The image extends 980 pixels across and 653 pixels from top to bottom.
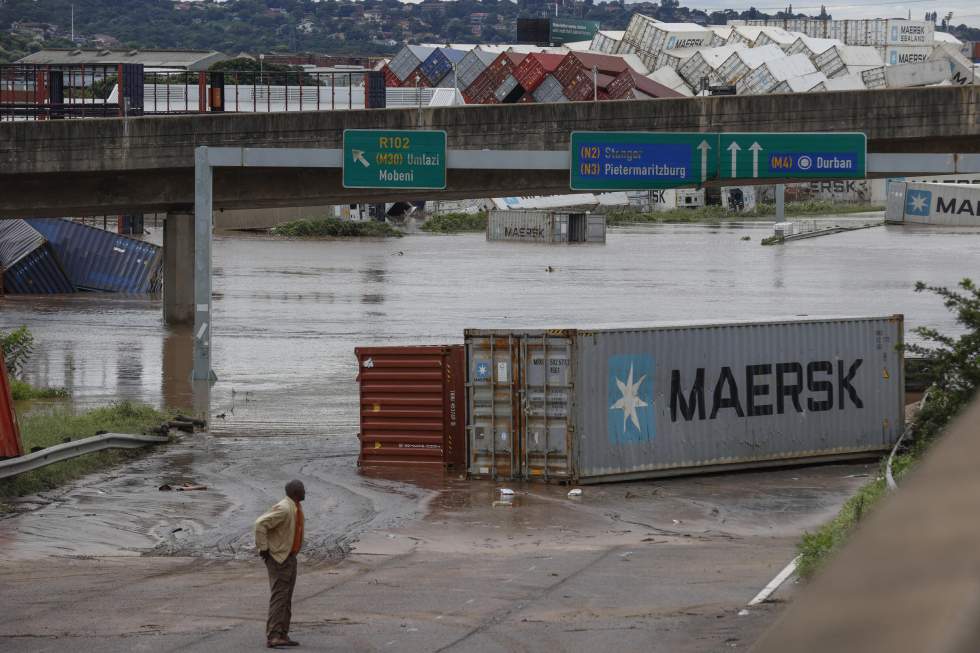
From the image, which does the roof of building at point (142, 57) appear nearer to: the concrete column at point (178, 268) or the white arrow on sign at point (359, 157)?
the concrete column at point (178, 268)

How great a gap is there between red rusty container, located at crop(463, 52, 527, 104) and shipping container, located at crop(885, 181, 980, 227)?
248 feet

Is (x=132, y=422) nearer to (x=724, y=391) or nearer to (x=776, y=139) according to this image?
(x=724, y=391)

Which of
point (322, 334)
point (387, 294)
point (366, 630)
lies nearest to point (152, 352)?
point (322, 334)

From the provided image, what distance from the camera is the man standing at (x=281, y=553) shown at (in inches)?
443

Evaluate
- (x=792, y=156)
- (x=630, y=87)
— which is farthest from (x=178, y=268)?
(x=630, y=87)

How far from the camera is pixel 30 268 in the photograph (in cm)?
5631

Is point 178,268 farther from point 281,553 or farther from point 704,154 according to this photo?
point 281,553

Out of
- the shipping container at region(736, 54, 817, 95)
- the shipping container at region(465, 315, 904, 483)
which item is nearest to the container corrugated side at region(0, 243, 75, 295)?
the shipping container at region(465, 315, 904, 483)

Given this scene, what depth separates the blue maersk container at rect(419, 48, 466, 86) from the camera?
584 ft

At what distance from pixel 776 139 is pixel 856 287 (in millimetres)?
26176

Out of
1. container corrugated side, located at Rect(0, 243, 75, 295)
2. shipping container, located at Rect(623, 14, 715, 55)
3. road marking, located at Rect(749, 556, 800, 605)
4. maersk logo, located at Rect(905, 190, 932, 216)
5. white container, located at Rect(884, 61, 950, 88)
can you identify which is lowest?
road marking, located at Rect(749, 556, 800, 605)

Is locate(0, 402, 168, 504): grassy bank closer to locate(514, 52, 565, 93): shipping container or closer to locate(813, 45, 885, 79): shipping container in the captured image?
locate(514, 52, 565, 93): shipping container

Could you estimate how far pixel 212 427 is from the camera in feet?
84.4

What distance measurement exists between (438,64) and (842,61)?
190 feet
